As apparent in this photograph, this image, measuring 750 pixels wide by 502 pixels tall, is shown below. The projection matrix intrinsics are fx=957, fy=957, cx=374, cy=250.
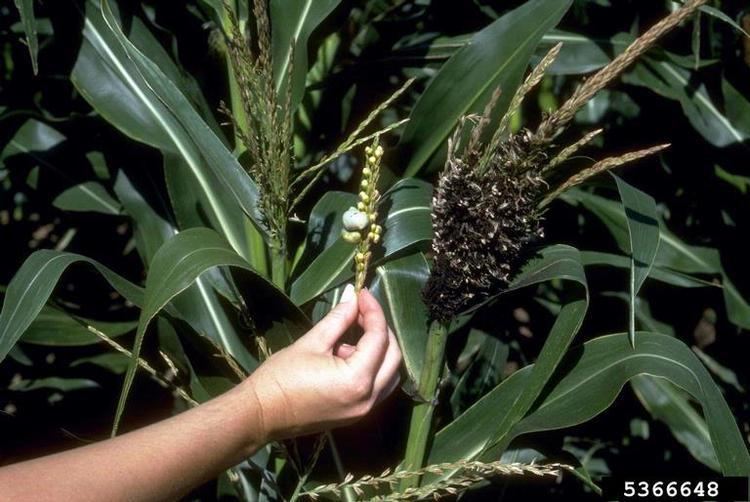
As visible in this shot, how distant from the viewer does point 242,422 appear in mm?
933

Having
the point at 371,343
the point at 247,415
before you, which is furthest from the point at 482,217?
the point at 247,415

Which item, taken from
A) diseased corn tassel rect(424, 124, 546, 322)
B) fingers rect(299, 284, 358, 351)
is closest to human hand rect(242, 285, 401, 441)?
fingers rect(299, 284, 358, 351)

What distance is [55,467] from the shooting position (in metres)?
0.84

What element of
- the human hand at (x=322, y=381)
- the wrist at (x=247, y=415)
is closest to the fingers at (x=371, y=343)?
the human hand at (x=322, y=381)

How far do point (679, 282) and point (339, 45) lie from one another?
686mm

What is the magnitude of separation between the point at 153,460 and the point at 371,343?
24 centimetres

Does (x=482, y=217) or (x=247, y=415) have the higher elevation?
(x=482, y=217)

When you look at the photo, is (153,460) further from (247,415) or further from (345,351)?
(345,351)

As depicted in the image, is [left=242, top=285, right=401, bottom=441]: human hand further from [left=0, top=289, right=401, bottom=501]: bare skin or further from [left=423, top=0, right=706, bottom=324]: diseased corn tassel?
[left=423, top=0, right=706, bottom=324]: diseased corn tassel

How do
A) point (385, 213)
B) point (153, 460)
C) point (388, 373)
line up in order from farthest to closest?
point (385, 213) < point (388, 373) < point (153, 460)

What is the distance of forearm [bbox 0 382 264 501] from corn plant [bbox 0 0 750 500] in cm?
9

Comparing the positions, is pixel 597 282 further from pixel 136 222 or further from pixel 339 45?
pixel 136 222

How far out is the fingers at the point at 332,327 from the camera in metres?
0.96

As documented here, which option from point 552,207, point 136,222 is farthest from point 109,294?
point 552,207
